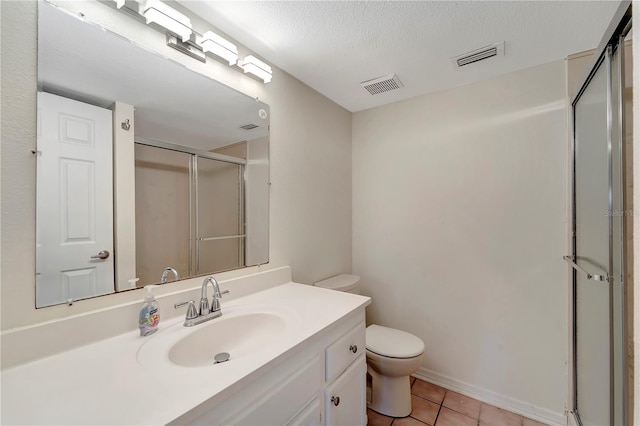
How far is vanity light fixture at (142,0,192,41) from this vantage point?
3.33 feet

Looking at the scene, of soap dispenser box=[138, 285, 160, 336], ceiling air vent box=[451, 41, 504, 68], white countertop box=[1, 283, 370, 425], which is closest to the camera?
white countertop box=[1, 283, 370, 425]

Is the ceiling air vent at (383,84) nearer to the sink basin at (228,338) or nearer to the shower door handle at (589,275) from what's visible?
the shower door handle at (589,275)

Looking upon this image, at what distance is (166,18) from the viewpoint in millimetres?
1046

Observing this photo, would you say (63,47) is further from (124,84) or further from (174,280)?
(174,280)

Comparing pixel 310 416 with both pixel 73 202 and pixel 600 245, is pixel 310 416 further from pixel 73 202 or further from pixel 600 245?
pixel 600 245

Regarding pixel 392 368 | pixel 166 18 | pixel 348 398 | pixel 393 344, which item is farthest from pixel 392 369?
pixel 166 18

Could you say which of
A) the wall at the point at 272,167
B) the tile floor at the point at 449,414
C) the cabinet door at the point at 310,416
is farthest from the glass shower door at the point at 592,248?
the wall at the point at 272,167

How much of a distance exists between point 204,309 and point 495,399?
200 centimetres

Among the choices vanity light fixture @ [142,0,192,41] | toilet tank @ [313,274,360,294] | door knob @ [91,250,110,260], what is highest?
vanity light fixture @ [142,0,192,41]

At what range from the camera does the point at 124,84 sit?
1.02m

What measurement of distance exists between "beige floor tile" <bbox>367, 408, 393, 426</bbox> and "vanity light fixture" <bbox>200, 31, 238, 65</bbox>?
7.31 feet

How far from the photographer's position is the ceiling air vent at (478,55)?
150 centimetres

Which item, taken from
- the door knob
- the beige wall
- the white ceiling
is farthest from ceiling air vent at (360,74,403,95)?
the door knob

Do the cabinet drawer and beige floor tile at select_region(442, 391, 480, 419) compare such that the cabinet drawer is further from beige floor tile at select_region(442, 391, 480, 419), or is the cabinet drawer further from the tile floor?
beige floor tile at select_region(442, 391, 480, 419)
